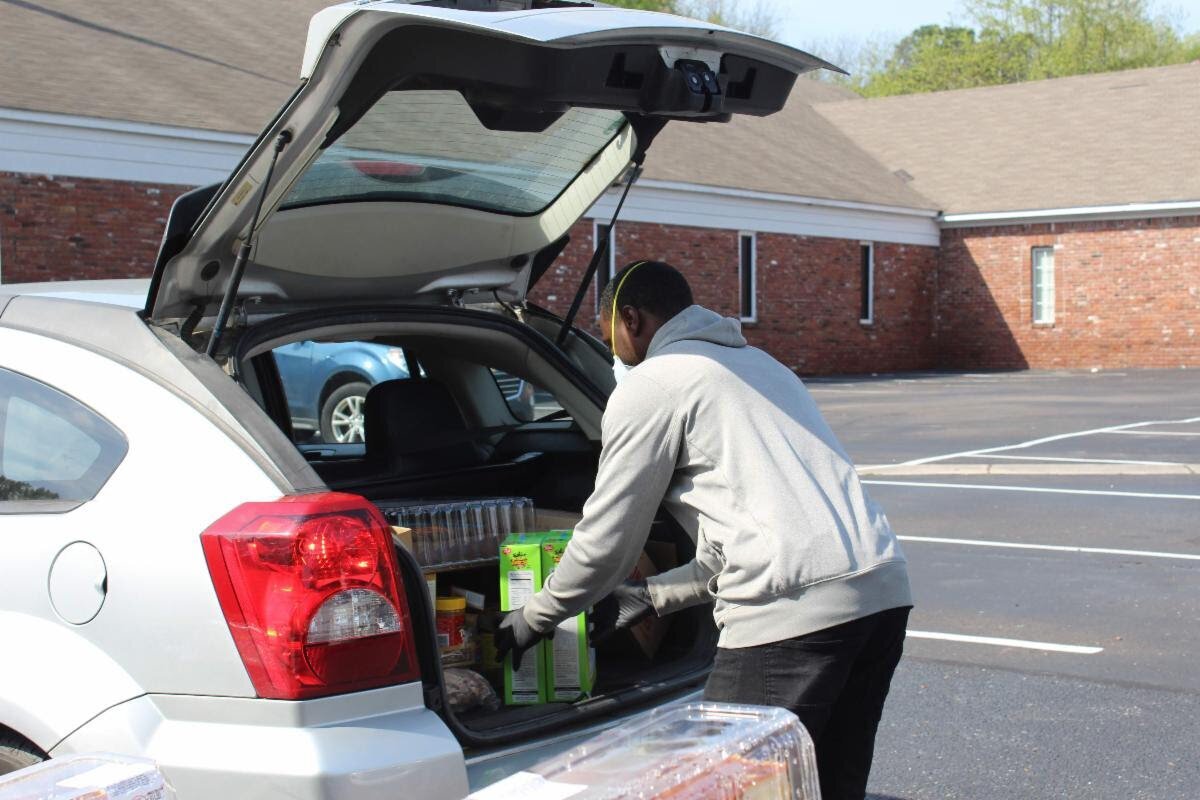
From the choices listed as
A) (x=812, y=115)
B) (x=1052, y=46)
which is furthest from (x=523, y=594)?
(x=1052, y=46)

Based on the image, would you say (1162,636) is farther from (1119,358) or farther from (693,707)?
(1119,358)

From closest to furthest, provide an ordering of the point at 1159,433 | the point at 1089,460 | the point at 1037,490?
the point at 1037,490, the point at 1089,460, the point at 1159,433

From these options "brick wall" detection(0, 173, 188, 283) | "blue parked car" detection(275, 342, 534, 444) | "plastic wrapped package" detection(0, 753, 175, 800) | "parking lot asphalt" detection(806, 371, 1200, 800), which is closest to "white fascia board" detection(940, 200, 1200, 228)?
"parking lot asphalt" detection(806, 371, 1200, 800)

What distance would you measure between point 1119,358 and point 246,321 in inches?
1291

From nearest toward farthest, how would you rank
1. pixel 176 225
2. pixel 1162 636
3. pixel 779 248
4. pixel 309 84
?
pixel 309 84, pixel 176 225, pixel 1162 636, pixel 779 248

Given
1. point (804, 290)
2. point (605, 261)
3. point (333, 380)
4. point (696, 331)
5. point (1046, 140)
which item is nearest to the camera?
point (696, 331)

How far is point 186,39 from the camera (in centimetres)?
2348

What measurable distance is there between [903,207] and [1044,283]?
12.7 ft

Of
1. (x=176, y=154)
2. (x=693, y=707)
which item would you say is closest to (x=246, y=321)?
(x=693, y=707)

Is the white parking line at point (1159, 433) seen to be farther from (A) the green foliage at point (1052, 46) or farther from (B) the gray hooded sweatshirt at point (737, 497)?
(A) the green foliage at point (1052, 46)

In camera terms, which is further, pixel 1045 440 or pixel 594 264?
pixel 1045 440

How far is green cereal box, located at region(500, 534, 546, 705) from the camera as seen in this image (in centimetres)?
380

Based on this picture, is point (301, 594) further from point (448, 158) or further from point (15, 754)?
point (448, 158)

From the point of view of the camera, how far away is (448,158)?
408 centimetres
